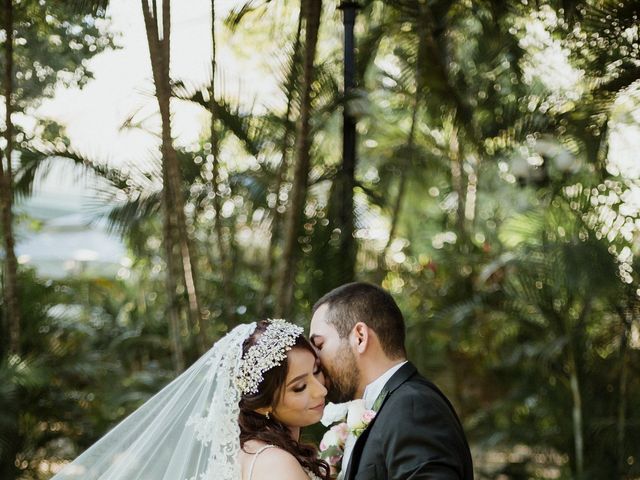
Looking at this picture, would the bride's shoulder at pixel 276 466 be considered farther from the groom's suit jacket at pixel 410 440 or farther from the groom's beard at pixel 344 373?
the groom's beard at pixel 344 373

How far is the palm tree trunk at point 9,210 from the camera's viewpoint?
5035mm

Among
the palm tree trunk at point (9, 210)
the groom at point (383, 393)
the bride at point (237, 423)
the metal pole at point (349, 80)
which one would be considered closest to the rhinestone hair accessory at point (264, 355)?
the bride at point (237, 423)

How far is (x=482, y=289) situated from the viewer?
24.7 feet

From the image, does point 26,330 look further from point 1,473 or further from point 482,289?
point 482,289

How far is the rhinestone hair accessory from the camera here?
9.05ft

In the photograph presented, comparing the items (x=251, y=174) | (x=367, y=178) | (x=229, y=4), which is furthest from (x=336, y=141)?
(x=229, y=4)

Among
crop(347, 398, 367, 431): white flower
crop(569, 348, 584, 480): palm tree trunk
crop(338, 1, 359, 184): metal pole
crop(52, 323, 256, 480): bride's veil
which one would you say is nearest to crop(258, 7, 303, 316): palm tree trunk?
crop(338, 1, 359, 184): metal pole

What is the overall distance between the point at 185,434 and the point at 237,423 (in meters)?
0.27

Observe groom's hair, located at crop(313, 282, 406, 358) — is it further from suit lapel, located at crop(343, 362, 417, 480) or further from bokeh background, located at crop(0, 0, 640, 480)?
bokeh background, located at crop(0, 0, 640, 480)

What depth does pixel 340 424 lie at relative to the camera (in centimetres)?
298

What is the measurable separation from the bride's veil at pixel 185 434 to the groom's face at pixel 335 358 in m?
0.24

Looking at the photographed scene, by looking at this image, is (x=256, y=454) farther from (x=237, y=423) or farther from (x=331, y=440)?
(x=331, y=440)

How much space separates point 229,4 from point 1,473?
10.7ft

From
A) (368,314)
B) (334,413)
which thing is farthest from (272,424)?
(368,314)
